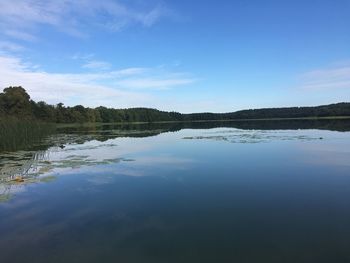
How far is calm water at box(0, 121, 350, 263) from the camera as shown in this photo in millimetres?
5074

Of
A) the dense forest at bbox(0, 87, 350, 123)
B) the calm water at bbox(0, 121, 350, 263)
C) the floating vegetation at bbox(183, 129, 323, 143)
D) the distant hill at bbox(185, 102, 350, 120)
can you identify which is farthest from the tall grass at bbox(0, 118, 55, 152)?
the distant hill at bbox(185, 102, 350, 120)

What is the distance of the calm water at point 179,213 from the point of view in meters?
5.07

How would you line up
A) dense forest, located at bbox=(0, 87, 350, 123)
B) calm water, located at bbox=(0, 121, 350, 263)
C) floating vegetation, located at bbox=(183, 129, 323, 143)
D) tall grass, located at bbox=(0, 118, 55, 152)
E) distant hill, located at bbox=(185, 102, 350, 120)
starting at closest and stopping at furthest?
calm water, located at bbox=(0, 121, 350, 263) → tall grass, located at bbox=(0, 118, 55, 152) → floating vegetation, located at bbox=(183, 129, 323, 143) → dense forest, located at bbox=(0, 87, 350, 123) → distant hill, located at bbox=(185, 102, 350, 120)

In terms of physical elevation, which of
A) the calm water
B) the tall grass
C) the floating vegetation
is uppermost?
the tall grass

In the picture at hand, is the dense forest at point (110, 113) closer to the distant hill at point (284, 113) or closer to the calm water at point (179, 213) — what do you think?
the distant hill at point (284, 113)

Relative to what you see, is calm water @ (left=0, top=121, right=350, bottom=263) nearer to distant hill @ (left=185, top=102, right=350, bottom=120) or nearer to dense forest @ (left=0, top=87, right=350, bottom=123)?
dense forest @ (left=0, top=87, right=350, bottom=123)

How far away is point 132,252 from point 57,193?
480cm

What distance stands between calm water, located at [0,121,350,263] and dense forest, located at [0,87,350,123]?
28.7m

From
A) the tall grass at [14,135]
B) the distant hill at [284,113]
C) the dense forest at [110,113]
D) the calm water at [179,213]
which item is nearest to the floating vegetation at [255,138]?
the calm water at [179,213]

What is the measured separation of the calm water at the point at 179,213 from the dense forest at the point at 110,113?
28747mm

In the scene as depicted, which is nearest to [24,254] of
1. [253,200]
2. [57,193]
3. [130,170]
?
[57,193]

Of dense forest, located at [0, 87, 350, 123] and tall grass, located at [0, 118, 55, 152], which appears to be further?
dense forest, located at [0, 87, 350, 123]

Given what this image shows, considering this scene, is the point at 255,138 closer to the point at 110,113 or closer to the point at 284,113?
the point at 110,113

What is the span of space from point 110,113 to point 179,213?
99.0 metres
